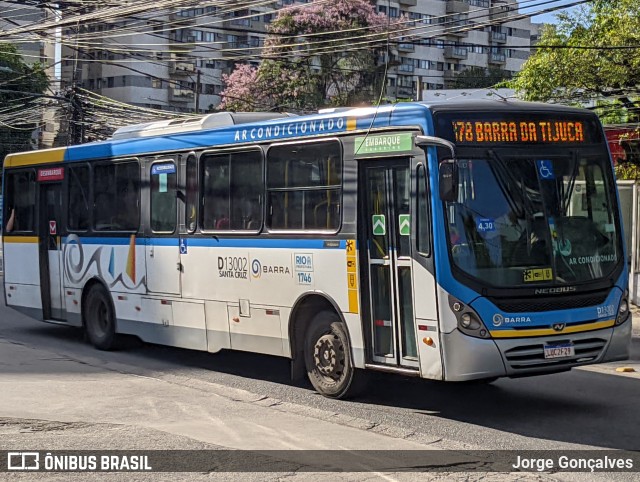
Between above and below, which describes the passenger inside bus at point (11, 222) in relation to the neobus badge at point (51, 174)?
below

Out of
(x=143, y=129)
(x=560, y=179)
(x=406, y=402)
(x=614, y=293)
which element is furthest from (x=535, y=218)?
(x=143, y=129)

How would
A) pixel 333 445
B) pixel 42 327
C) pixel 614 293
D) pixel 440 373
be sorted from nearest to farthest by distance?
pixel 333 445
pixel 440 373
pixel 614 293
pixel 42 327

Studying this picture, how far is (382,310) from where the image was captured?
10.1 meters

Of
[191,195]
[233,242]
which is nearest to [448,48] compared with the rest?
[191,195]

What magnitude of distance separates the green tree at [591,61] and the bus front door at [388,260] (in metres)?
17.5

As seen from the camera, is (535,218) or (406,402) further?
(406,402)

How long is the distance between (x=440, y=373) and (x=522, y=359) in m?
0.76

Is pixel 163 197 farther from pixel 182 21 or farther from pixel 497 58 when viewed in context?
pixel 497 58

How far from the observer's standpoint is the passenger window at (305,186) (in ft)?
35.1

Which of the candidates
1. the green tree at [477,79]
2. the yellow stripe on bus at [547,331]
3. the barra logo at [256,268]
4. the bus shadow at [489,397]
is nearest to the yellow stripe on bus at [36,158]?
the bus shadow at [489,397]

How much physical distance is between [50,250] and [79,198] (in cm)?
119

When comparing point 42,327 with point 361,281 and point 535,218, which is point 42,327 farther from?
point 535,218

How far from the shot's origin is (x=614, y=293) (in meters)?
9.97

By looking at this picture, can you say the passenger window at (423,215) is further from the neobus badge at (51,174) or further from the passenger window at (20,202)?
the passenger window at (20,202)
